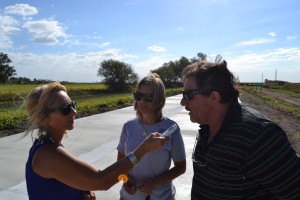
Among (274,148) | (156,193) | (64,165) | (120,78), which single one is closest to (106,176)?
(64,165)

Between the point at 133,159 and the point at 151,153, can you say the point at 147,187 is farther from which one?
the point at 133,159

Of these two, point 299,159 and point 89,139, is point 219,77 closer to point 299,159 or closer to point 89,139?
point 299,159

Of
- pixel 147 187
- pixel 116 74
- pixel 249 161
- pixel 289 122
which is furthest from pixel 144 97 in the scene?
pixel 116 74

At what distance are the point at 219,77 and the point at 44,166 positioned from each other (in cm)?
116

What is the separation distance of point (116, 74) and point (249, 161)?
73.5m

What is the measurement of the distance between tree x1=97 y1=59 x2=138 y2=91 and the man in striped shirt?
233ft

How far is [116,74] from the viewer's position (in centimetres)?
7462

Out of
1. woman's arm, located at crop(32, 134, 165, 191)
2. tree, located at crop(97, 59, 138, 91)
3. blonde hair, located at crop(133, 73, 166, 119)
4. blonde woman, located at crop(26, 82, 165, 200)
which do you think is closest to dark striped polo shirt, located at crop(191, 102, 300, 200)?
blonde woman, located at crop(26, 82, 165, 200)

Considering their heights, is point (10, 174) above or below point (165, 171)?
below

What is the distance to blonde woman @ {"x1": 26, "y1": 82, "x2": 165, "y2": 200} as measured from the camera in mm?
2000

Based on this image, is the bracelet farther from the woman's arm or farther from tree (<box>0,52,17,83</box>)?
tree (<box>0,52,17,83</box>)

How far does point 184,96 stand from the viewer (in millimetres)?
2205

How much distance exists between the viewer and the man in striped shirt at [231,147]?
5.60 feet

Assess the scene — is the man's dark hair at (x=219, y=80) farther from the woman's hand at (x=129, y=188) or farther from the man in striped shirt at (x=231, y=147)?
the woman's hand at (x=129, y=188)
